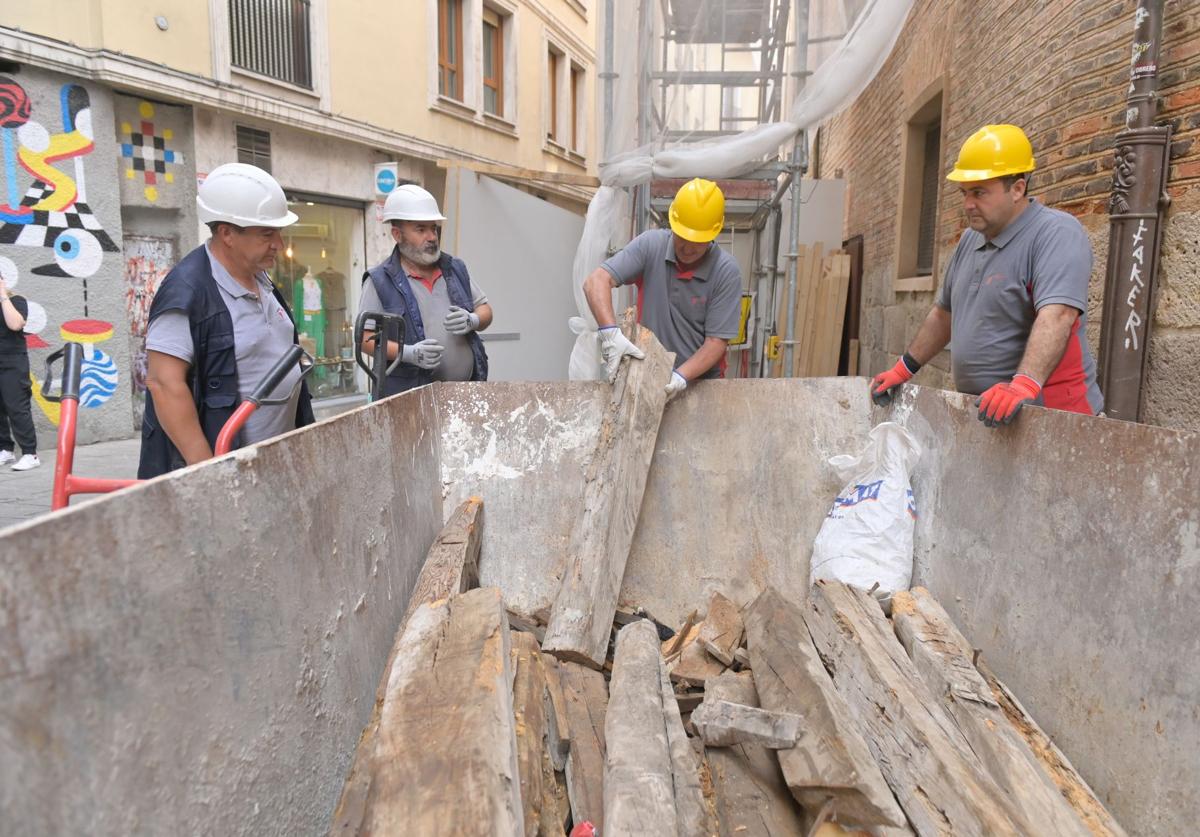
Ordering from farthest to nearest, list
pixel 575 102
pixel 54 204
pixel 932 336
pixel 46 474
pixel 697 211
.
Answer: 1. pixel 575 102
2. pixel 54 204
3. pixel 46 474
4. pixel 697 211
5. pixel 932 336

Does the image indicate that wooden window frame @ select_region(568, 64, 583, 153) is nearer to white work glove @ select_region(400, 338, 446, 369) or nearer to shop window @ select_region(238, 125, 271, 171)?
shop window @ select_region(238, 125, 271, 171)

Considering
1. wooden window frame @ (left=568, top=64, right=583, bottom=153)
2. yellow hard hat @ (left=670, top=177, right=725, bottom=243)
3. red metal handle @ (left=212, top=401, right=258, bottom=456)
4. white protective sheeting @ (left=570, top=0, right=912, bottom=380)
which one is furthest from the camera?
wooden window frame @ (left=568, top=64, right=583, bottom=153)

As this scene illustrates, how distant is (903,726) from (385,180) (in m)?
10.3

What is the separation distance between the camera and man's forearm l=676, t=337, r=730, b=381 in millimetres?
3600

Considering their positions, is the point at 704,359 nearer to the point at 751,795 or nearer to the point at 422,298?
the point at 422,298

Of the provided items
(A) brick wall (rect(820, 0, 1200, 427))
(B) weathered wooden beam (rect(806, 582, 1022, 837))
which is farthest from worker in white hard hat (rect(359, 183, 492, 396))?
(A) brick wall (rect(820, 0, 1200, 427))

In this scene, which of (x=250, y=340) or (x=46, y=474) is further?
(x=46, y=474)

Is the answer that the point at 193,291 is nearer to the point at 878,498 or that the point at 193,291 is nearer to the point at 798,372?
the point at 878,498

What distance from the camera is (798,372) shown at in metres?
8.32

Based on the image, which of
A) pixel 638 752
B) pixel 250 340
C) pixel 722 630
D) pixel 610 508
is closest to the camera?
pixel 638 752

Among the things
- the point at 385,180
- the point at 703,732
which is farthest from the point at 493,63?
the point at 703,732

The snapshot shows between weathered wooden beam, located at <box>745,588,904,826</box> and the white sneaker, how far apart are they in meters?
6.22

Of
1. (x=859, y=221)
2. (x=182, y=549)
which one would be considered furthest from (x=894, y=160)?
(x=182, y=549)

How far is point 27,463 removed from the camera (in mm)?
6188
